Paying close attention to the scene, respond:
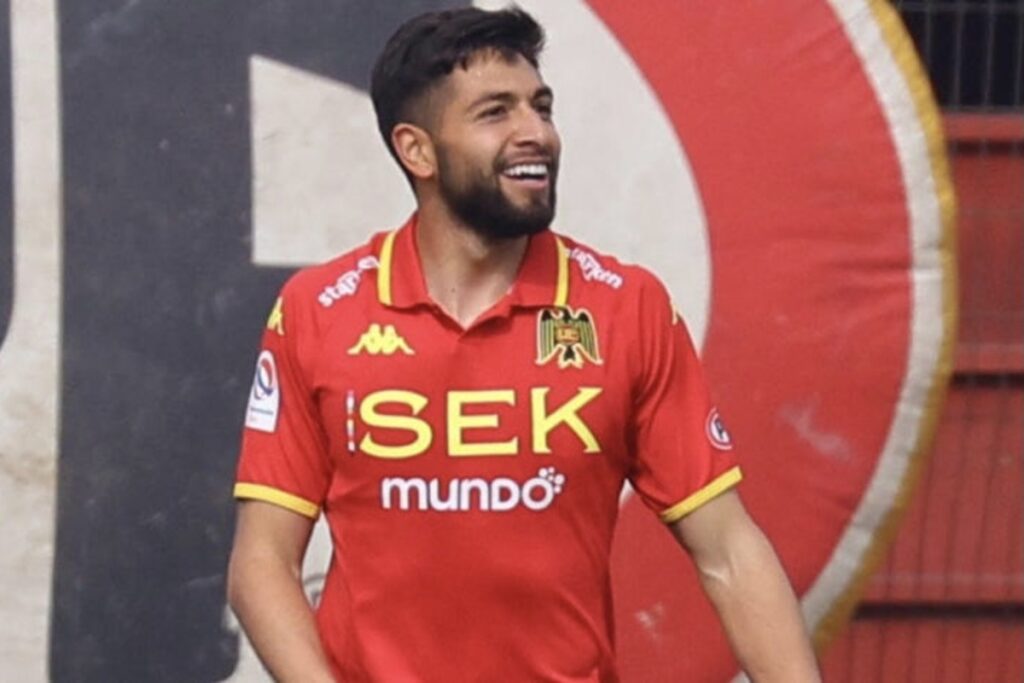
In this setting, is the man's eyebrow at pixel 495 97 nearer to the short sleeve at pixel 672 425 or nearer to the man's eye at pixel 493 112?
the man's eye at pixel 493 112

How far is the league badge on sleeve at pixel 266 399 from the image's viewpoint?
289 centimetres

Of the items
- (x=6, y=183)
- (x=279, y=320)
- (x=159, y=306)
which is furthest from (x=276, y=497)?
(x=6, y=183)

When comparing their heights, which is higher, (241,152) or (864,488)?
(241,152)

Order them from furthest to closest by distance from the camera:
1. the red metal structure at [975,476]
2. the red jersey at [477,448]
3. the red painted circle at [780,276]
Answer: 1. the red metal structure at [975,476]
2. the red painted circle at [780,276]
3. the red jersey at [477,448]

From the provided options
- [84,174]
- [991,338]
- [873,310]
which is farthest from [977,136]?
[84,174]

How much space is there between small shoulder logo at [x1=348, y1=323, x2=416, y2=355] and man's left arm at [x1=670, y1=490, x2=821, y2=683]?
0.37 m

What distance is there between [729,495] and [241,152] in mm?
964

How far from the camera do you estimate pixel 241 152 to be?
3484mm

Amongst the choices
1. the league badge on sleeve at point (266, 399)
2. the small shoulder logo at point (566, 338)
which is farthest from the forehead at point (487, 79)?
the league badge on sleeve at point (266, 399)

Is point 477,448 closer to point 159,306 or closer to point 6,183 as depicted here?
point 159,306

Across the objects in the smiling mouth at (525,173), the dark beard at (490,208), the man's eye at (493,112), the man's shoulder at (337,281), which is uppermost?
the man's eye at (493,112)

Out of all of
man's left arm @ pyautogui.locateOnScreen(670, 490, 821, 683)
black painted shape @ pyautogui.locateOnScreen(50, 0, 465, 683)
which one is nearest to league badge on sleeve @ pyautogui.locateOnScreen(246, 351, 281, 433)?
man's left arm @ pyautogui.locateOnScreen(670, 490, 821, 683)

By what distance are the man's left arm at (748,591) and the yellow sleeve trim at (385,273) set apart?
1.38 ft

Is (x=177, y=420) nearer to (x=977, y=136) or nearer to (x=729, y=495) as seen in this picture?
(x=729, y=495)
